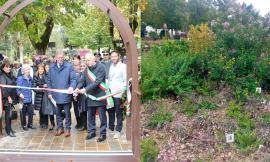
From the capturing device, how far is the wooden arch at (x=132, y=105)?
224 inches

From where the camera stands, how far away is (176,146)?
19.9ft

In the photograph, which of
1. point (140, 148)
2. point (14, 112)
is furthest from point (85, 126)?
point (140, 148)

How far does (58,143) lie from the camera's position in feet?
25.1

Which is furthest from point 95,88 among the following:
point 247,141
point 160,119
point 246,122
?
point 247,141

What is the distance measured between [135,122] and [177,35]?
11.2 ft

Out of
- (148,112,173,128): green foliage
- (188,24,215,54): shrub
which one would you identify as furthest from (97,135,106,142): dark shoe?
(188,24,215,54): shrub

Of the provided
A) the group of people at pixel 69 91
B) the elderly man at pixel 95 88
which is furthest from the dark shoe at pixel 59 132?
the elderly man at pixel 95 88

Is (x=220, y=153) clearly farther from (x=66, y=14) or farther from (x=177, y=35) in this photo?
(x=66, y=14)

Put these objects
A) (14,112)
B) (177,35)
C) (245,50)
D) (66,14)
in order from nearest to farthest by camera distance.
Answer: (245,50) < (177,35) < (14,112) < (66,14)

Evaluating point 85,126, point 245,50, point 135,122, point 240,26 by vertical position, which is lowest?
point 85,126

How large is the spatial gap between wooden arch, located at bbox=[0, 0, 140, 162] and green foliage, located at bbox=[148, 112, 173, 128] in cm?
74

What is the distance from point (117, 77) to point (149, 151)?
2.46 m

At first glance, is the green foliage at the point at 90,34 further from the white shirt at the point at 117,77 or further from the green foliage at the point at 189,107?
the green foliage at the point at 189,107

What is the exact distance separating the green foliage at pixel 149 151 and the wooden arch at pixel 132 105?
16 cm
